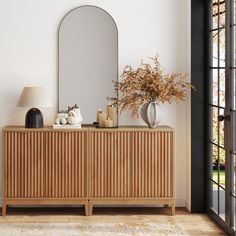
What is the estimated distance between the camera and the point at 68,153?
5.93m

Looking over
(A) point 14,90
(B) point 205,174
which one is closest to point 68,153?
(A) point 14,90

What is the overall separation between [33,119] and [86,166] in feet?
2.22

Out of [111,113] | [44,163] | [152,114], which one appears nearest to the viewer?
[44,163]

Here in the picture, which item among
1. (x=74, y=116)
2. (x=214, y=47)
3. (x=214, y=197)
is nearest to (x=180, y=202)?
(x=214, y=197)

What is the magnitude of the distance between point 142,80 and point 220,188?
128 centimetres

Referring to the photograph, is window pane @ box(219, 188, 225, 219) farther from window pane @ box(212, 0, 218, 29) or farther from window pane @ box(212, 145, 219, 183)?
window pane @ box(212, 0, 218, 29)

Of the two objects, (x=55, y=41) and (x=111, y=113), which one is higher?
(x=55, y=41)

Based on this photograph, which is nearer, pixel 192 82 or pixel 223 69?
pixel 223 69

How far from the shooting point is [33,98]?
19.5ft

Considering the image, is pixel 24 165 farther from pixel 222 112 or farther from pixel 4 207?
pixel 222 112

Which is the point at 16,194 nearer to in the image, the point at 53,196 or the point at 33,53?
the point at 53,196

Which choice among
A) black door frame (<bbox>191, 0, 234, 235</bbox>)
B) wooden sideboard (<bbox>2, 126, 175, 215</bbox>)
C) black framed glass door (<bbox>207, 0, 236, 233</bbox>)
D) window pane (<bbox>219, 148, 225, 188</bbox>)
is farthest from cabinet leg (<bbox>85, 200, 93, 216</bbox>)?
window pane (<bbox>219, 148, 225, 188</bbox>)

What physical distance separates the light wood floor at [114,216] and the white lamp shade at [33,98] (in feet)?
3.46

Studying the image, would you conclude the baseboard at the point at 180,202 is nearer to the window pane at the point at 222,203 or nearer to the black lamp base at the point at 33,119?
the window pane at the point at 222,203
